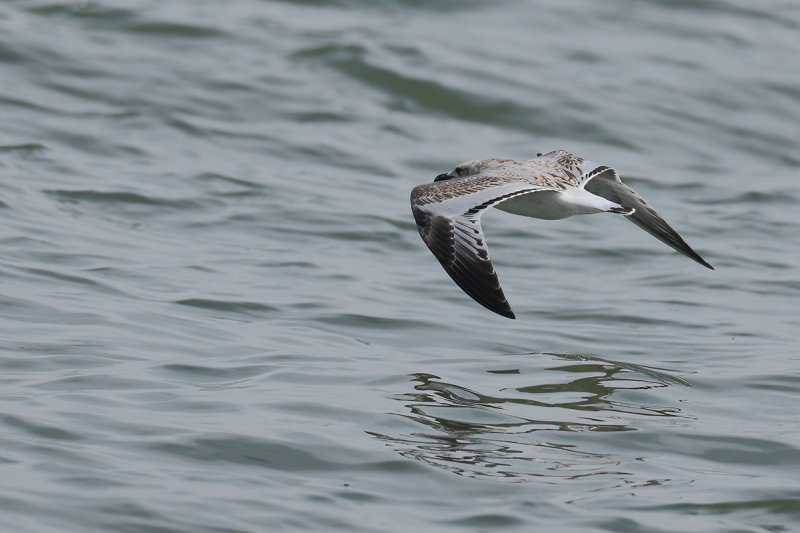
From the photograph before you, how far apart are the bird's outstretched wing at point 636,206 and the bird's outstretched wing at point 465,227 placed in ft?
4.32

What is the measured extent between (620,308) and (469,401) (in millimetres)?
2810

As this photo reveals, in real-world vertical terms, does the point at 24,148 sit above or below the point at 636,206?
below

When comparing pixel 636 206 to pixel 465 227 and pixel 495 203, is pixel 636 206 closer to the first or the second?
pixel 495 203

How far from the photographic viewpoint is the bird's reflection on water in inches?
222

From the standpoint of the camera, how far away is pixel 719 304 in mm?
9305

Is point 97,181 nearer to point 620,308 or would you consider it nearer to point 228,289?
point 228,289

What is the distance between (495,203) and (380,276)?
2619 mm

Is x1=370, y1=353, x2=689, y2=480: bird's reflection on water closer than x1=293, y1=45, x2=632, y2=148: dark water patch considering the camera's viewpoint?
Yes

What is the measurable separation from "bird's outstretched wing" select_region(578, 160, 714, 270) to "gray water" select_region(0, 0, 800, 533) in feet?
1.72

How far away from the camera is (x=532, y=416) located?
636 centimetres

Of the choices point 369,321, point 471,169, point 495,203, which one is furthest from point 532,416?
point 471,169

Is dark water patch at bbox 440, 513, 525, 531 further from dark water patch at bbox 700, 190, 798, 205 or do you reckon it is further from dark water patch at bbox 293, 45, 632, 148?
dark water patch at bbox 293, 45, 632, 148

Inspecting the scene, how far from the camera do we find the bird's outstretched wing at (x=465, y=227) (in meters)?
6.70

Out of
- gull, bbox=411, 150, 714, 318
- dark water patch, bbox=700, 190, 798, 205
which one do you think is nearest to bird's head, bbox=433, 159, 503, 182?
gull, bbox=411, 150, 714, 318
